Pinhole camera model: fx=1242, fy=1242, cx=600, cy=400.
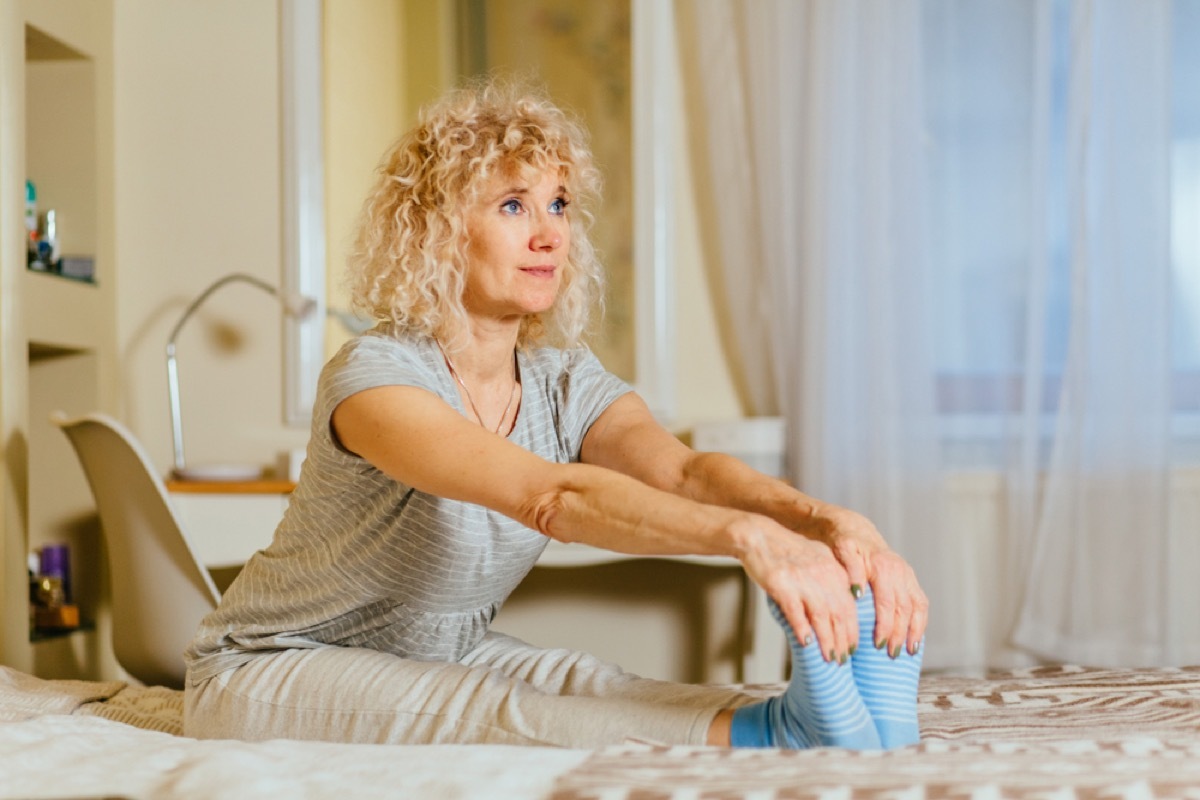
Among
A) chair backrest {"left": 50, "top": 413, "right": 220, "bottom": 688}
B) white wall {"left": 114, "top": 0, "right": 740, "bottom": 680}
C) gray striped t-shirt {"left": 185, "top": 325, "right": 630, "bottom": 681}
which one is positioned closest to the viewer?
gray striped t-shirt {"left": 185, "top": 325, "right": 630, "bottom": 681}

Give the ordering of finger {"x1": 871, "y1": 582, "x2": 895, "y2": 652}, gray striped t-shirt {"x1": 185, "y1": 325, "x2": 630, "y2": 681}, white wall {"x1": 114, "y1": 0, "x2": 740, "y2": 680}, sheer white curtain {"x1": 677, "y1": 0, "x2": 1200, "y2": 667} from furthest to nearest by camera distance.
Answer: white wall {"x1": 114, "y1": 0, "x2": 740, "y2": 680} → sheer white curtain {"x1": 677, "y1": 0, "x2": 1200, "y2": 667} → gray striped t-shirt {"x1": 185, "y1": 325, "x2": 630, "y2": 681} → finger {"x1": 871, "y1": 582, "x2": 895, "y2": 652}

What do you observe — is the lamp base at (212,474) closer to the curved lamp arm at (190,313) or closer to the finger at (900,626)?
the curved lamp arm at (190,313)

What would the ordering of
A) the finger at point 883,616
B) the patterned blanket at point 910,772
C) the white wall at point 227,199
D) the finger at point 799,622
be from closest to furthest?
the patterned blanket at point 910,772, the finger at point 799,622, the finger at point 883,616, the white wall at point 227,199

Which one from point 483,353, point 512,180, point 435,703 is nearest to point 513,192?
point 512,180

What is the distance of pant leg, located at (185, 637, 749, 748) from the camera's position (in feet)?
3.89

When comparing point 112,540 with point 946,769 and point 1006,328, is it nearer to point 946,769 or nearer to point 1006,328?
point 946,769

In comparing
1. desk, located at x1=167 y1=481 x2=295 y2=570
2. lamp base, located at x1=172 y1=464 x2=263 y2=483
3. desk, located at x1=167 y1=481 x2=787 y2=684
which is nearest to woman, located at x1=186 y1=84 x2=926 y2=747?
desk, located at x1=167 y1=481 x2=787 y2=684

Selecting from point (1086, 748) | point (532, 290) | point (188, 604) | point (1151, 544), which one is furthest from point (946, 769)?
point (1151, 544)

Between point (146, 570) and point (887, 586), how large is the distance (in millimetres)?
1518

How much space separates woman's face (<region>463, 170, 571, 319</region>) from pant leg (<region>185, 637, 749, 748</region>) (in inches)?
17.1

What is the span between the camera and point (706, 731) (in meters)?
1.17

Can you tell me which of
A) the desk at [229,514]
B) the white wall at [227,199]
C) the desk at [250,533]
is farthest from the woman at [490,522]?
the white wall at [227,199]

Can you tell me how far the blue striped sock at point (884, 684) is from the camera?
3.66 ft

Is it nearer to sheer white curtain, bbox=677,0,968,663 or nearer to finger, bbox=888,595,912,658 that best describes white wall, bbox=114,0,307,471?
sheer white curtain, bbox=677,0,968,663
